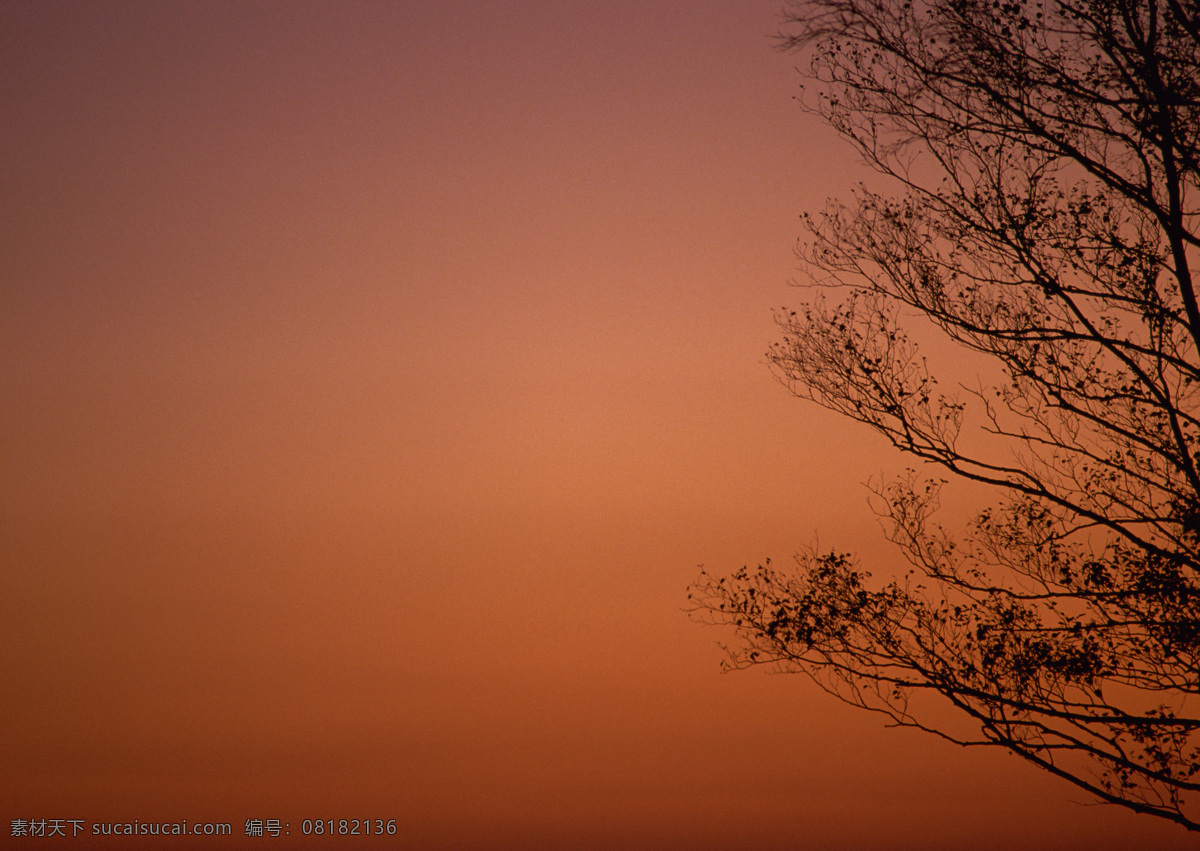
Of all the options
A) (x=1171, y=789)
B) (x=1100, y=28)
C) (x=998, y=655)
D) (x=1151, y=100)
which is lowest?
(x=1171, y=789)

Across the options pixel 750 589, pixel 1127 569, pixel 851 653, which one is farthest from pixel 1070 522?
pixel 750 589

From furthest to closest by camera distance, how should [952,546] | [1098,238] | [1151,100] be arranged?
[952,546]
[1098,238]
[1151,100]

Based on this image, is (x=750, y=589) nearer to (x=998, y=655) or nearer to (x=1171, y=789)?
(x=998, y=655)

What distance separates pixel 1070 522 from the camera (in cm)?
906

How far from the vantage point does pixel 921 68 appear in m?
9.39

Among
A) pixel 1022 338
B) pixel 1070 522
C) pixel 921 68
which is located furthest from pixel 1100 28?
pixel 1070 522

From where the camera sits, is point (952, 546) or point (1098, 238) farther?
point (952, 546)

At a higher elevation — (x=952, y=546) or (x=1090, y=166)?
(x=1090, y=166)

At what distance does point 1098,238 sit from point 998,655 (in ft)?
11.6

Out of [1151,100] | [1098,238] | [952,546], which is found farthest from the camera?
[952,546]

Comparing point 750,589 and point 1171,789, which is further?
point 750,589

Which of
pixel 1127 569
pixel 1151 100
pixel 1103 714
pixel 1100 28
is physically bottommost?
pixel 1103 714

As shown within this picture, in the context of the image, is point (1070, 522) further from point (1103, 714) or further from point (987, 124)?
point (987, 124)

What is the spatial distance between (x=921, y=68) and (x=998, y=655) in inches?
198
